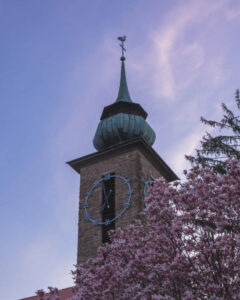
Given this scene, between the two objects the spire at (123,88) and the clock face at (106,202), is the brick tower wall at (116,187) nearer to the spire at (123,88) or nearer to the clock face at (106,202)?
the clock face at (106,202)

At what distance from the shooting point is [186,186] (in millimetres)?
7672

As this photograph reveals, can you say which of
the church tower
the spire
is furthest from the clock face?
the spire

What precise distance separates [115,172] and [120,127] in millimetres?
2380

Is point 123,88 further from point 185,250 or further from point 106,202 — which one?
point 185,250

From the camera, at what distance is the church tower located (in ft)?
52.1

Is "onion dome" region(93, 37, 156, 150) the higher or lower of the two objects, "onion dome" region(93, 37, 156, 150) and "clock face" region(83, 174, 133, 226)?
the higher

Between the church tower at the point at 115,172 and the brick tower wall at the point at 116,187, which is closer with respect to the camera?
the brick tower wall at the point at 116,187

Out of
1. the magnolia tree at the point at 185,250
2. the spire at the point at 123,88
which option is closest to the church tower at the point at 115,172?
the spire at the point at 123,88

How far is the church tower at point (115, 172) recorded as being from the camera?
52.1 ft

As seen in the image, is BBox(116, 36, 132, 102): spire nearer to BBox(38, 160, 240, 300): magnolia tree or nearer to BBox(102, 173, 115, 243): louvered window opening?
BBox(102, 173, 115, 243): louvered window opening

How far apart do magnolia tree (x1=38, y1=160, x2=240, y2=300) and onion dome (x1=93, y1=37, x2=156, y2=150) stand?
32.9 ft

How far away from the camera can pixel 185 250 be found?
297 inches

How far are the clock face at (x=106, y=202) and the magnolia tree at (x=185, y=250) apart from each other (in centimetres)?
733

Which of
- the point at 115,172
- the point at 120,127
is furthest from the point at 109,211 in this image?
the point at 120,127
